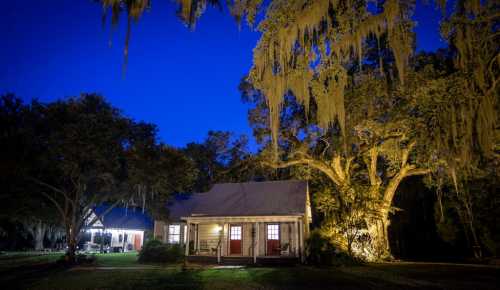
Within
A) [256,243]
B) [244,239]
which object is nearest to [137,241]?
[244,239]

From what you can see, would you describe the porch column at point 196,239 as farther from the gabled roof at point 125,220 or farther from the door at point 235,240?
the gabled roof at point 125,220

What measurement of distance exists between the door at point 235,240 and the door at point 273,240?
5.80 feet

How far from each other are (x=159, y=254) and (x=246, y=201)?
5624 mm

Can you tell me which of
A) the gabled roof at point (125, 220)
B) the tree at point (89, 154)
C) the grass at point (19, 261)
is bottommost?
the grass at point (19, 261)

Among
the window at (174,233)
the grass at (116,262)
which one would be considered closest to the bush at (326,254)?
the grass at (116,262)

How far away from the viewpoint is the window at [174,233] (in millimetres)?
22469

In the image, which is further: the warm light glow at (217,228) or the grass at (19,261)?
the warm light glow at (217,228)

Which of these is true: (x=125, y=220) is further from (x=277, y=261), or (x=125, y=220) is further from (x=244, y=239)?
(x=277, y=261)

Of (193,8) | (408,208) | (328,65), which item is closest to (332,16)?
(328,65)

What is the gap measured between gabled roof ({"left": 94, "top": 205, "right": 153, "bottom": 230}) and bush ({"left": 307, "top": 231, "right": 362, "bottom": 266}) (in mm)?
16700

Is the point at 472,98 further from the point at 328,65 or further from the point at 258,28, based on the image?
the point at 258,28

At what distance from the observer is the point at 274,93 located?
9.76m

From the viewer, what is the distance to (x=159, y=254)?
18.9 metres

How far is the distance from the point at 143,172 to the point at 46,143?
4.56m
